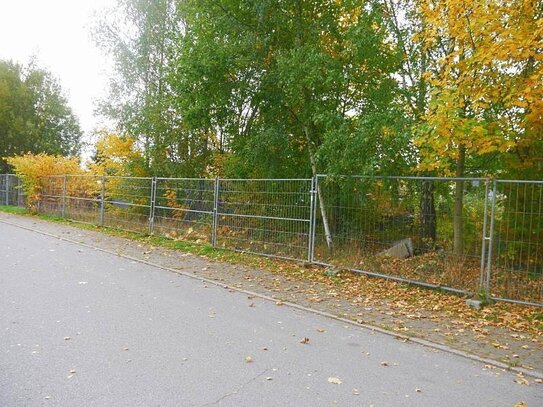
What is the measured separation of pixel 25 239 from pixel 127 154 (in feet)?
25.3

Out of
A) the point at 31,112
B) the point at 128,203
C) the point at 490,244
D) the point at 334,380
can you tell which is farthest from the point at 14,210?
the point at 334,380

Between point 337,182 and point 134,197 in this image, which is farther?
point 134,197

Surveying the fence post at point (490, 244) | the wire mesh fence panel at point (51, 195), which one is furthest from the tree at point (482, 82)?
the wire mesh fence panel at point (51, 195)

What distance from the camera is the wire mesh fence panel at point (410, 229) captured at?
7930 mm

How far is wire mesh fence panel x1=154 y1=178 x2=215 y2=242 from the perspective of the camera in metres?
12.8

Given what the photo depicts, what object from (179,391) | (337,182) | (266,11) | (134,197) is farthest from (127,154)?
(179,391)

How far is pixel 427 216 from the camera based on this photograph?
27.7 ft

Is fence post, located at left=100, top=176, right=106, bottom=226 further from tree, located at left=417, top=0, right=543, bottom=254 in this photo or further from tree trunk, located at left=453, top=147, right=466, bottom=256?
tree trunk, located at left=453, top=147, right=466, bottom=256

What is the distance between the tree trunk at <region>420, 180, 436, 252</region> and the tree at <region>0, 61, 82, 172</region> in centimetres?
3849

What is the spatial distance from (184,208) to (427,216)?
7440 mm

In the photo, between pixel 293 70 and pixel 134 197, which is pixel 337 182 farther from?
pixel 134 197

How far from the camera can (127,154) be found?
20.2 meters

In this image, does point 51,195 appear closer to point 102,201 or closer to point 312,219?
point 102,201

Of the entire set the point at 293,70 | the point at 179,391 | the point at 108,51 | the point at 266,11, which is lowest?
the point at 179,391
